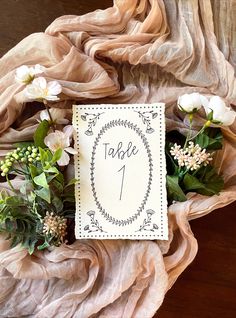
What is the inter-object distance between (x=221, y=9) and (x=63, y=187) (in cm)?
41

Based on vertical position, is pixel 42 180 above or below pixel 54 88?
below

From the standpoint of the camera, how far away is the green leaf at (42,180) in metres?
0.73

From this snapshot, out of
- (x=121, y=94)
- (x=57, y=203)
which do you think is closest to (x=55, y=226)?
(x=57, y=203)

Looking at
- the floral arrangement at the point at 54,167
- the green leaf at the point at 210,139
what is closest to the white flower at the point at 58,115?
the floral arrangement at the point at 54,167

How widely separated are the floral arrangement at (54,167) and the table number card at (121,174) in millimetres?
24

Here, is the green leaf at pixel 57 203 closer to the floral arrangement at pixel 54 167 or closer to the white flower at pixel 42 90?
the floral arrangement at pixel 54 167

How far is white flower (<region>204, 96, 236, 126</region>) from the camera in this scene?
0.75 meters

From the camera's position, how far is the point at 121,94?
818 mm

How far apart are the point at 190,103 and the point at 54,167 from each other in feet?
0.78

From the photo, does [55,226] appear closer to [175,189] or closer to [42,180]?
[42,180]

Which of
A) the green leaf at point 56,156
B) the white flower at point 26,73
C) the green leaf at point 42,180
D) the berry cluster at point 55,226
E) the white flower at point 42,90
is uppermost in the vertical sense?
the white flower at point 26,73

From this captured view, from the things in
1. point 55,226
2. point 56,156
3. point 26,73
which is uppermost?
point 26,73

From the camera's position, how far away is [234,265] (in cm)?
90

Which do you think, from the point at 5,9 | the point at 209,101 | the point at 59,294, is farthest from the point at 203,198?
the point at 5,9
